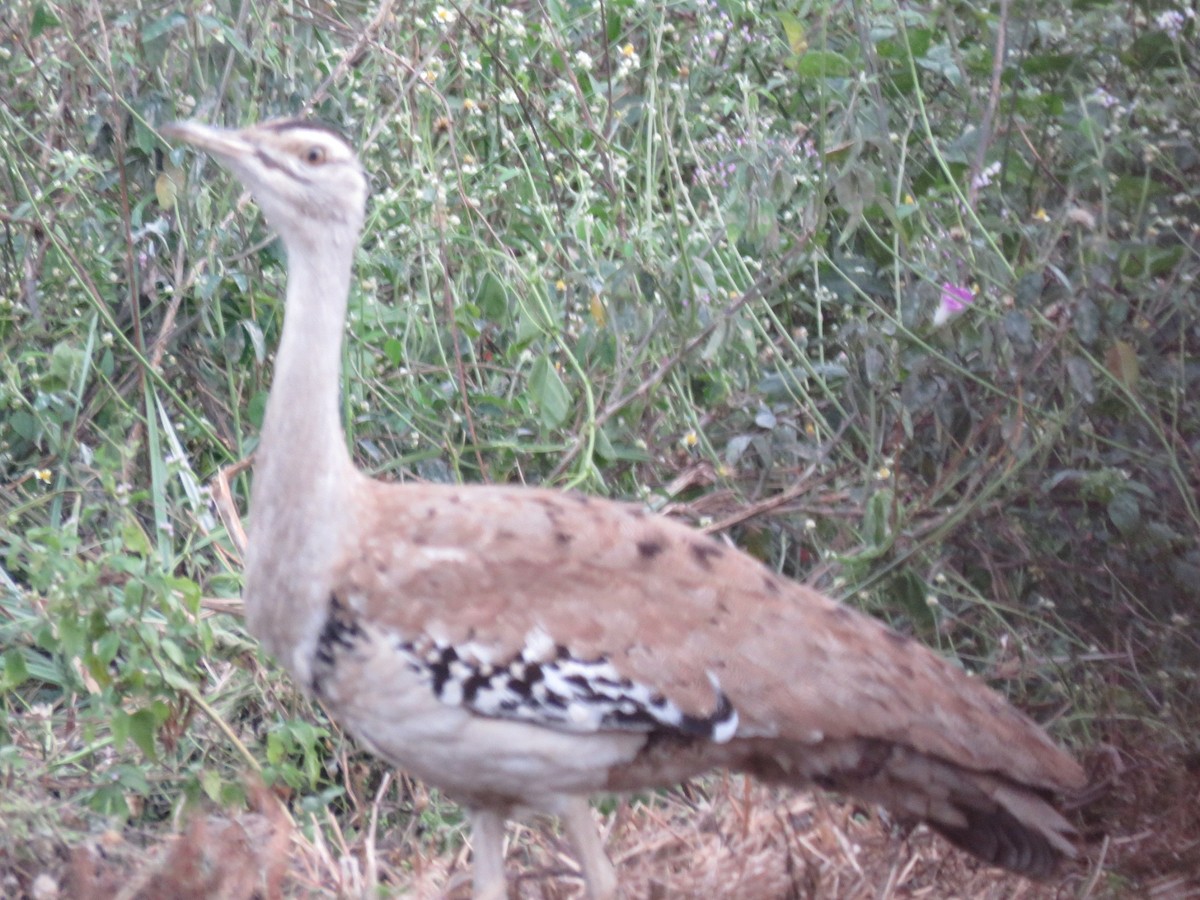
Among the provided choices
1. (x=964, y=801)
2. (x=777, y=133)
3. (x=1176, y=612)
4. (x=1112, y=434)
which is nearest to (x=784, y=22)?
(x=777, y=133)

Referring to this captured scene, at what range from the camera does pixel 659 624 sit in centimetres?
285

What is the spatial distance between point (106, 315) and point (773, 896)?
2023mm

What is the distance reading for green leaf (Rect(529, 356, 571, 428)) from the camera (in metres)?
3.89

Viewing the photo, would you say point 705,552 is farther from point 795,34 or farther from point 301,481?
point 795,34

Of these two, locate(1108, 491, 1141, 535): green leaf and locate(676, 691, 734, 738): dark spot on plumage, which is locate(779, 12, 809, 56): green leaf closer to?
locate(1108, 491, 1141, 535): green leaf

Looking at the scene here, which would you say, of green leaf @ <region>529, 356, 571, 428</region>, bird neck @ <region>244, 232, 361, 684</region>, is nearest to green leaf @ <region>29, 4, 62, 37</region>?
green leaf @ <region>529, 356, 571, 428</region>

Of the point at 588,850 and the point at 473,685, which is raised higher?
the point at 473,685

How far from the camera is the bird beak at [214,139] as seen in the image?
106 inches

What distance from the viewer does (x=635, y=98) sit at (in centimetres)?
469

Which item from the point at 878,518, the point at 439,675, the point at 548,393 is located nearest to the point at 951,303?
the point at 878,518

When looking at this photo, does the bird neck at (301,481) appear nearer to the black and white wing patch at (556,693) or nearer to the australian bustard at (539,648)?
the australian bustard at (539,648)

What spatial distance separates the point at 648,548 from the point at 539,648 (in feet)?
0.93

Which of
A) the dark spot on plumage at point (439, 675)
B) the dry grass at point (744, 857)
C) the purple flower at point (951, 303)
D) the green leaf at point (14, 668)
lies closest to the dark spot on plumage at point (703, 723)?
the dark spot on plumage at point (439, 675)

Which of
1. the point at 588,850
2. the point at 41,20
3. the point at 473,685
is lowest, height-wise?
the point at 588,850
